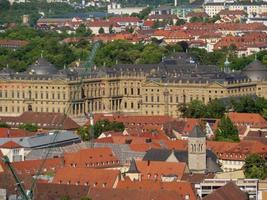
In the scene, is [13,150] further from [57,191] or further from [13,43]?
[13,43]

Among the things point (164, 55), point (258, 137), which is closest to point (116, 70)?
point (164, 55)

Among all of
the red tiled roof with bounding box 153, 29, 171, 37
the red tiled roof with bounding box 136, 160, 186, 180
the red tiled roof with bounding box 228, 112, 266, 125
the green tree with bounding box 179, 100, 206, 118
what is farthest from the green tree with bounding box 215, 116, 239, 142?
the red tiled roof with bounding box 153, 29, 171, 37

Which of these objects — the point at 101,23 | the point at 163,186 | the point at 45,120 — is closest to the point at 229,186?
the point at 163,186

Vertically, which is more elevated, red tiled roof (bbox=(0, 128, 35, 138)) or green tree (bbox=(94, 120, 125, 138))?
red tiled roof (bbox=(0, 128, 35, 138))

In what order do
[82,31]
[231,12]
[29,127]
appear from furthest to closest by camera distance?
[231,12] → [82,31] → [29,127]

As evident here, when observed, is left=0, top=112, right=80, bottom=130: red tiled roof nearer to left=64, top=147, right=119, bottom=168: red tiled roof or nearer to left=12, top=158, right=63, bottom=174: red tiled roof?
left=64, top=147, right=119, bottom=168: red tiled roof

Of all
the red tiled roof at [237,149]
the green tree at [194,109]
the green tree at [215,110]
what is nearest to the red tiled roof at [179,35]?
the green tree at [194,109]

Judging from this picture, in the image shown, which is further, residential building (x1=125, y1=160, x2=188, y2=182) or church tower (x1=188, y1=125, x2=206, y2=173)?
church tower (x1=188, y1=125, x2=206, y2=173)
